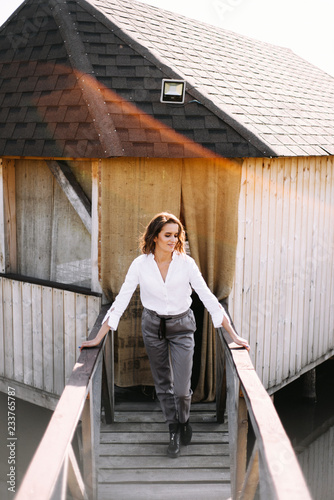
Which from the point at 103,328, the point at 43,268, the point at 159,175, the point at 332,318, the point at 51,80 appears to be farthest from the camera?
the point at 332,318

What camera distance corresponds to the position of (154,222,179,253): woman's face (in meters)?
4.47

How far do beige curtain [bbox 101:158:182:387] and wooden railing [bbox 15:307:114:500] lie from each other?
0.64 meters

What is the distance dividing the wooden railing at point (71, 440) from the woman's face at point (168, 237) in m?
0.99

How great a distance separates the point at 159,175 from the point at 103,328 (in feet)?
6.50

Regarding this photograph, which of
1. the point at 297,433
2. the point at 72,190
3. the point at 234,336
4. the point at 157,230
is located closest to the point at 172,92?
the point at 72,190

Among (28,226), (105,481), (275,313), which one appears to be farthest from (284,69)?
(105,481)

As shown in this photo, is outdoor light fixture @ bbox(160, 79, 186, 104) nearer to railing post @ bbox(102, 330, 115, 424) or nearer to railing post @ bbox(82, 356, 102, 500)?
railing post @ bbox(102, 330, 115, 424)

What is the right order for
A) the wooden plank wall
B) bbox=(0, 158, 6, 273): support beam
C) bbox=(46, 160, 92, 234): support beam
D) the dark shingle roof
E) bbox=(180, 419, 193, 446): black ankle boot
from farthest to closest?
bbox=(0, 158, 6, 273): support beam
the wooden plank wall
bbox=(46, 160, 92, 234): support beam
the dark shingle roof
bbox=(180, 419, 193, 446): black ankle boot

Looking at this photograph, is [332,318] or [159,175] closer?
[159,175]

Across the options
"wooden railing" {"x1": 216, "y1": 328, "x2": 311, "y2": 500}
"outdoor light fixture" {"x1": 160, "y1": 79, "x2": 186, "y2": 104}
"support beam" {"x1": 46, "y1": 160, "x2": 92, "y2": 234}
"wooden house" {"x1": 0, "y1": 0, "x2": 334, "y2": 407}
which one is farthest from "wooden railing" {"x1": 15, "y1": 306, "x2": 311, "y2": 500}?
"outdoor light fixture" {"x1": 160, "y1": 79, "x2": 186, "y2": 104}

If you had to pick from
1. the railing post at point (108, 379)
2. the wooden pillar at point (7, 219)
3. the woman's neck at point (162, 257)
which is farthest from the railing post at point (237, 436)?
the wooden pillar at point (7, 219)

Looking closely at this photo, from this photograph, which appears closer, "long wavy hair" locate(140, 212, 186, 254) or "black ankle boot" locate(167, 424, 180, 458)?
"long wavy hair" locate(140, 212, 186, 254)

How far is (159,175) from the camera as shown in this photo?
5953 millimetres

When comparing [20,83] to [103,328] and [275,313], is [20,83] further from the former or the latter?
[275,313]
